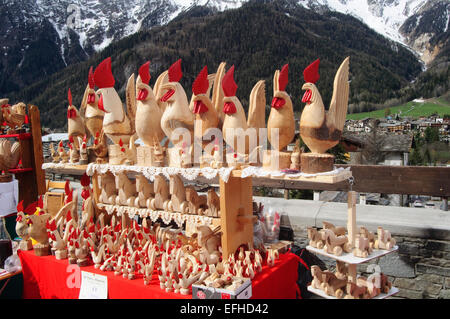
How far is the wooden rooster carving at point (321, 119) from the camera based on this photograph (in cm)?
175

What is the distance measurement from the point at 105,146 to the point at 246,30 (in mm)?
34201

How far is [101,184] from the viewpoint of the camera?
277 centimetres

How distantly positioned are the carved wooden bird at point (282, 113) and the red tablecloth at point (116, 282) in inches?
35.0

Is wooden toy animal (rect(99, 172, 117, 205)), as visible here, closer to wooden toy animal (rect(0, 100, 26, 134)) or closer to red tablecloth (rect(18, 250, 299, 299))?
red tablecloth (rect(18, 250, 299, 299))

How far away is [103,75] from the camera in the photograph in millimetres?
2455

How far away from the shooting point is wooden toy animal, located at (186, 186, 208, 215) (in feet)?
7.46

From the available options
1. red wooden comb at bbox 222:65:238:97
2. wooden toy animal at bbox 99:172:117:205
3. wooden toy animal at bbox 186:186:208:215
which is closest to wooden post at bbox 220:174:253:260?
wooden toy animal at bbox 186:186:208:215

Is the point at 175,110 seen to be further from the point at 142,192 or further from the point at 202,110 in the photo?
the point at 142,192

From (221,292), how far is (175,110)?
1159 mm

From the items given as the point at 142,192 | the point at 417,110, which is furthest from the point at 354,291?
the point at 417,110

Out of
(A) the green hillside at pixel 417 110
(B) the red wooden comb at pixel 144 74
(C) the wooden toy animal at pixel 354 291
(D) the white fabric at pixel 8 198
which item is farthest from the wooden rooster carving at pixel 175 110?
(A) the green hillside at pixel 417 110

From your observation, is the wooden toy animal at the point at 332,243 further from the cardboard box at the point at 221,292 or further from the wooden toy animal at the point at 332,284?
the cardboard box at the point at 221,292

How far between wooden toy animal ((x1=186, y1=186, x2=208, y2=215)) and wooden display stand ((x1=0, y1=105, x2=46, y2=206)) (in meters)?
1.91
